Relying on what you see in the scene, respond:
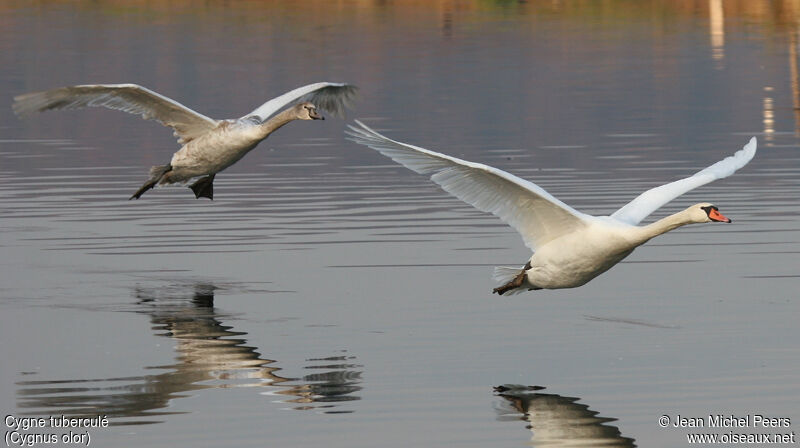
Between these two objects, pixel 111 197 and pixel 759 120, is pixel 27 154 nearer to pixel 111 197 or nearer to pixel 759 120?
pixel 111 197

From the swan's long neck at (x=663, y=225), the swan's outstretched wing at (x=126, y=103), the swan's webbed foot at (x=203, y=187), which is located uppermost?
the swan's outstretched wing at (x=126, y=103)

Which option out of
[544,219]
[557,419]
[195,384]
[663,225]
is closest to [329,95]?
[544,219]

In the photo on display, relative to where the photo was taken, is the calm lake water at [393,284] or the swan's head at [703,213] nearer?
the calm lake water at [393,284]

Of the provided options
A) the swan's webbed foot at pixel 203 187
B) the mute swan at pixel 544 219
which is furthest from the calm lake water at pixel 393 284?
the swan's webbed foot at pixel 203 187

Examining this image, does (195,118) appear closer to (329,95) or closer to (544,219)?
(329,95)

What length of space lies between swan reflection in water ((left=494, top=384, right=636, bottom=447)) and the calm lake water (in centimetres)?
2

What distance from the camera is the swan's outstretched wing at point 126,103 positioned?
16938 mm

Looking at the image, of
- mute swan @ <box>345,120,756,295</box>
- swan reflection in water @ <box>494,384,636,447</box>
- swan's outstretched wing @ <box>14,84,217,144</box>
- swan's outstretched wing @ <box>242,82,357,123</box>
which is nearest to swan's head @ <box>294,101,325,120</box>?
swan's outstretched wing @ <box>242,82,357,123</box>

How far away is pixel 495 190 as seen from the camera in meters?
13.4

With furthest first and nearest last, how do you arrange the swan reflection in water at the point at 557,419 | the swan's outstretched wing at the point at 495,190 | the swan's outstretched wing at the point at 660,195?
1. the swan's outstretched wing at the point at 660,195
2. the swan's outstretched wing at the point at 495,190
3. the swan reflection in water at the point at 557,419

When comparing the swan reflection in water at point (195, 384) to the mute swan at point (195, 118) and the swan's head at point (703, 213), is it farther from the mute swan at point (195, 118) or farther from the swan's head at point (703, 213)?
the mute swan at point (195, 118)

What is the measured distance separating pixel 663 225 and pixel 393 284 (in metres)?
3.31

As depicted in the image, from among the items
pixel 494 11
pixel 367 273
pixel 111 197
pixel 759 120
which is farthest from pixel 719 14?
pixel 367 273

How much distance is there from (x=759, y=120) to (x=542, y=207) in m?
19.4
